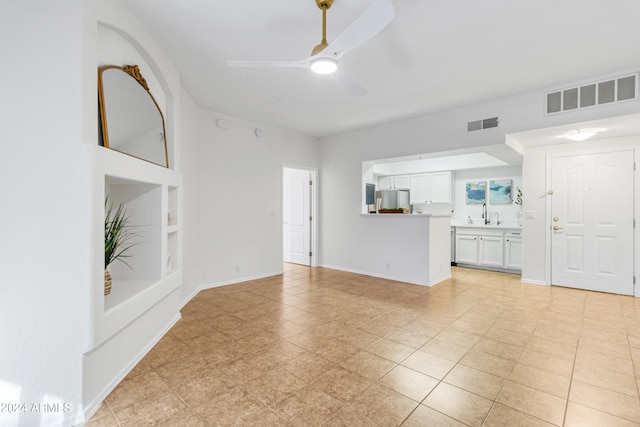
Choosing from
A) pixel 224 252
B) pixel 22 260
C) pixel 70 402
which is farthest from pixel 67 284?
pixel 224 252

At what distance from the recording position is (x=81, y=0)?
5.72 feet

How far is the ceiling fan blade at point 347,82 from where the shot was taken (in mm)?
2379

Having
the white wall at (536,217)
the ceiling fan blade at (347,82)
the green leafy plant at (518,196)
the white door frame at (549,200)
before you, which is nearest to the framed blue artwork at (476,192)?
the green leafy plant at (518,196)

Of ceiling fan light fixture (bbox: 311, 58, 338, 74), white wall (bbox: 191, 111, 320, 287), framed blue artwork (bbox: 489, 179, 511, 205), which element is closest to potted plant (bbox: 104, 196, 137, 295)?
white wall (bbox: 191, 111, 320, 287)

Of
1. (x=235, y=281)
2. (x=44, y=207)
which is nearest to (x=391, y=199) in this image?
(x=235, y=281)

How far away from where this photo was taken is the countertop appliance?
6680 mm

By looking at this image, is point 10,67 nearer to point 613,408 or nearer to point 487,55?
point 487,55

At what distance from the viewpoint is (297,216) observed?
6723 millimetres

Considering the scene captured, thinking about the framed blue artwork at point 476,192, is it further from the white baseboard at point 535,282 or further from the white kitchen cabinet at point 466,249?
the white baseboard at point 535,282

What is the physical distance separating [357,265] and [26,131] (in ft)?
16.4

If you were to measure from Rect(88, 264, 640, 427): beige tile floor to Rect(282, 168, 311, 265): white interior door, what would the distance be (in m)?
2.64

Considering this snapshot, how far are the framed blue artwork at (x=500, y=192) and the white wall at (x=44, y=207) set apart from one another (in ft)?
22.6

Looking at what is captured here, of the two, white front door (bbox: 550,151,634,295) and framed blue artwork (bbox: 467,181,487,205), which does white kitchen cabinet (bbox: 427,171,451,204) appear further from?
white front door (bbox: 550,151,634,295)

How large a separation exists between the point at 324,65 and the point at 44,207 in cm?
197
